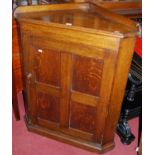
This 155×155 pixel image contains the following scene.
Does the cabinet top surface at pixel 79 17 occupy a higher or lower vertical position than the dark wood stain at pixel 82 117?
higher

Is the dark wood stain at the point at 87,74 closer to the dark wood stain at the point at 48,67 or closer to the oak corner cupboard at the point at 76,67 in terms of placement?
the oak corner cupboard at the point at 76,67

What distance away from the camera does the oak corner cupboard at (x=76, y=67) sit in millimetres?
1400

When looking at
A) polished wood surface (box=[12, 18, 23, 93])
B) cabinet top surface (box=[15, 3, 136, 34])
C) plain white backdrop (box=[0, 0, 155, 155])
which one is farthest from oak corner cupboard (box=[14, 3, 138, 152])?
polished wood surface (box=[12, 18, 23, 93])

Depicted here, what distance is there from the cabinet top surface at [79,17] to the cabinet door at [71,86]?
0.13m

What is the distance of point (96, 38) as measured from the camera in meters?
1.36

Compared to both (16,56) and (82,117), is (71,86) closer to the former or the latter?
(82,117)
